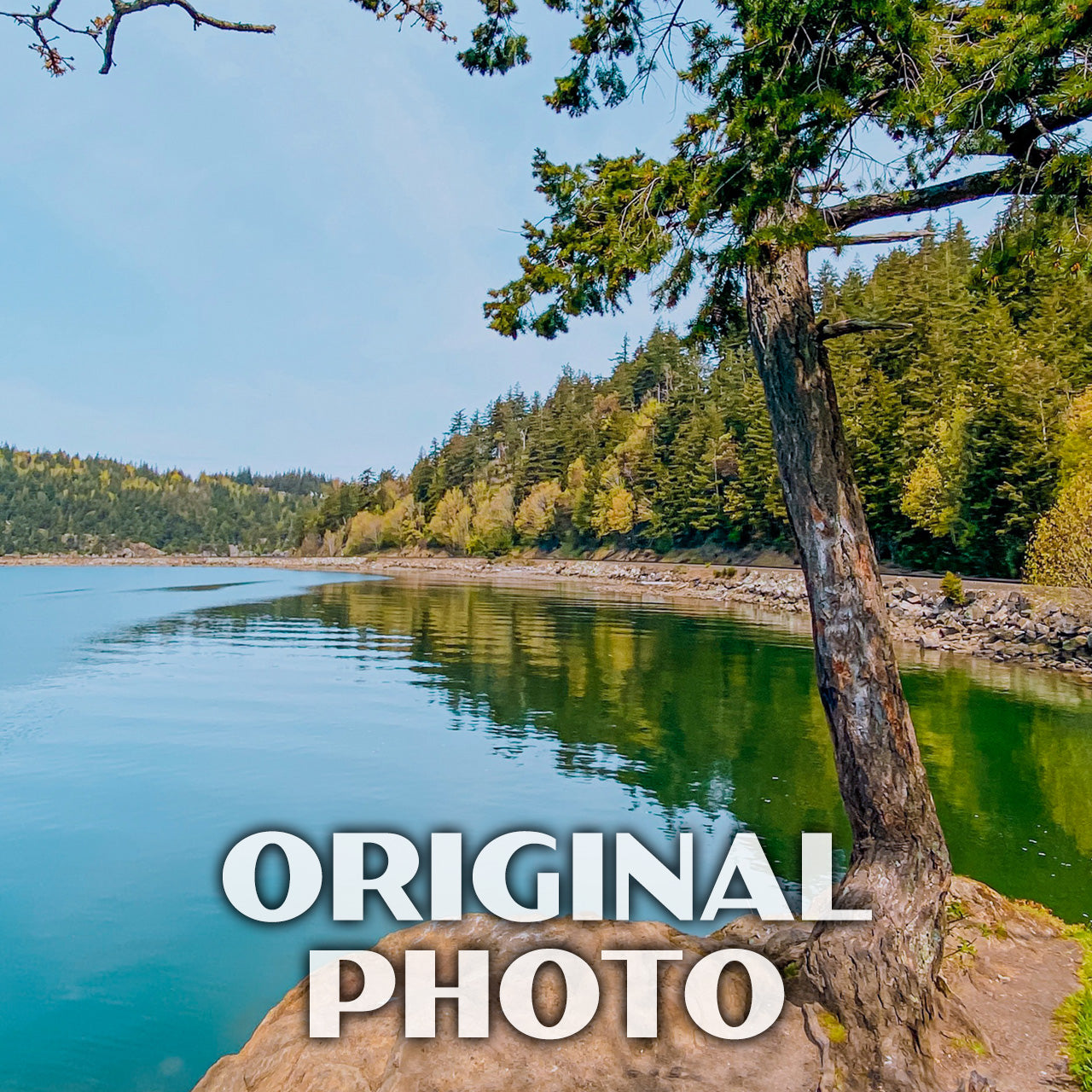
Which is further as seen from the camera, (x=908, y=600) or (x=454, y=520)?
(x=454, y=520)

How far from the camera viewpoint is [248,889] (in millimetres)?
6461

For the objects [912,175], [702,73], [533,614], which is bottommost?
[533,614]

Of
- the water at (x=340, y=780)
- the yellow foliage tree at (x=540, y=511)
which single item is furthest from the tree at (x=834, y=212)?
the yellow foliage tree at (x=540, y=511)

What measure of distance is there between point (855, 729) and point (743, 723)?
12.4m

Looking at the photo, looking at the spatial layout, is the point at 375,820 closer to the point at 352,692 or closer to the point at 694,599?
the point at 352,692

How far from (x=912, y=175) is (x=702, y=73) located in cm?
187

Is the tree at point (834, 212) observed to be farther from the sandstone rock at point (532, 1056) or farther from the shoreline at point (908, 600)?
the shoreline at point (908, 600)

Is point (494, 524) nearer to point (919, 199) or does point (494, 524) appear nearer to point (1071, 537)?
point (1071, 537)

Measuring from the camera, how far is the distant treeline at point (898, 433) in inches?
1061

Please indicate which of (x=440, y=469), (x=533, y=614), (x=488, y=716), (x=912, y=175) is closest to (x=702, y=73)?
(x=912, y=175)

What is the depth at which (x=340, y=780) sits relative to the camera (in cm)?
1258

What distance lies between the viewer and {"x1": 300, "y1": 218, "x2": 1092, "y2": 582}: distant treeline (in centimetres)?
2695

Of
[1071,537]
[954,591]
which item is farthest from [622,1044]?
[954,591]

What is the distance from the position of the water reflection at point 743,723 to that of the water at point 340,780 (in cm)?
8
